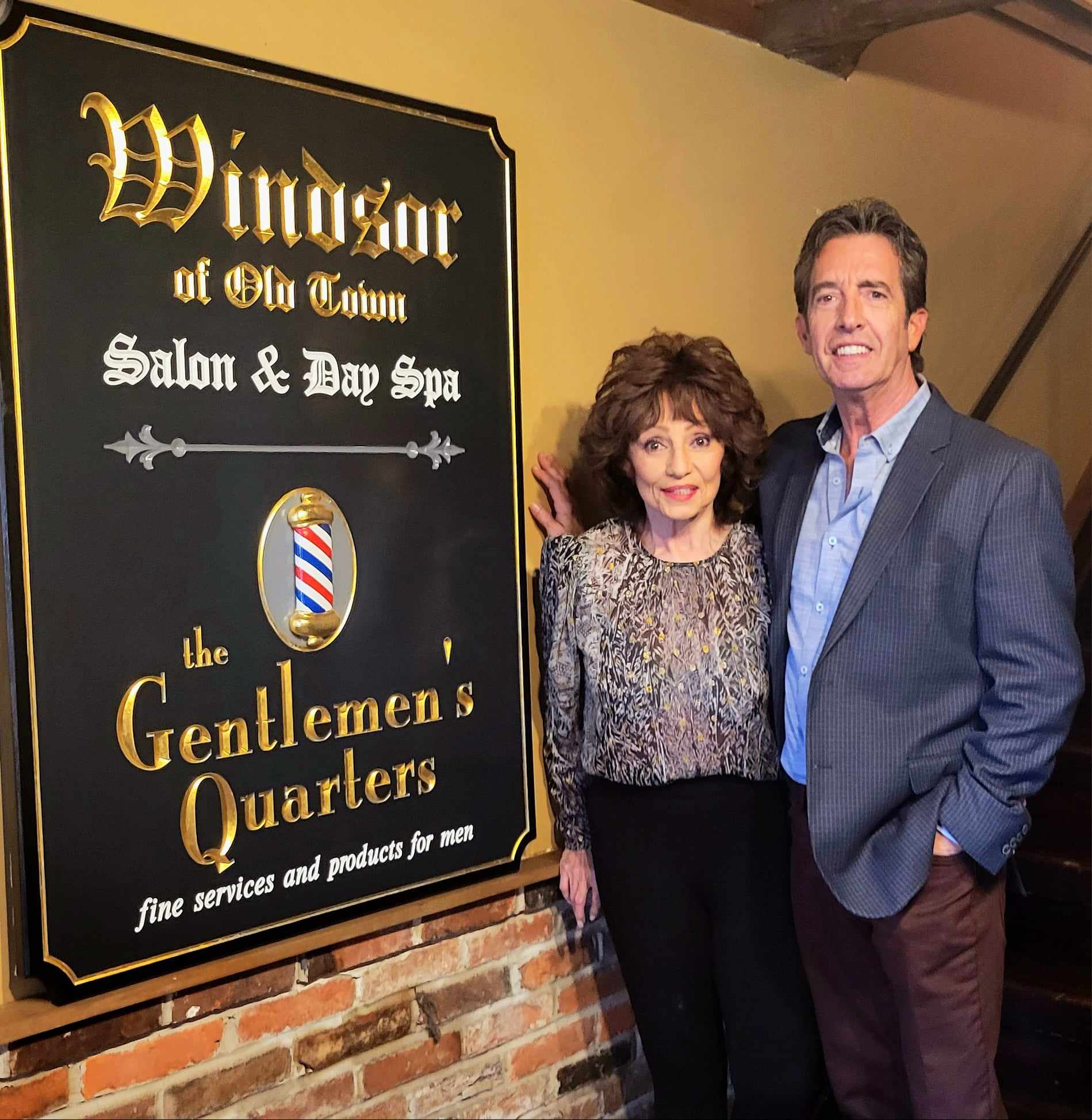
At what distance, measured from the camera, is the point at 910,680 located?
1.79 meters

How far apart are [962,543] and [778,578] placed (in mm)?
348

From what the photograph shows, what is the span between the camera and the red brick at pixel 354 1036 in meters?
1.90

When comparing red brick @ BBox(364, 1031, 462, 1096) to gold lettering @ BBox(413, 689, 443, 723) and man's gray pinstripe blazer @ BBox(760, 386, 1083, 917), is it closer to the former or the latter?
gold lettering @ BBox(413, 689, 443, 723)

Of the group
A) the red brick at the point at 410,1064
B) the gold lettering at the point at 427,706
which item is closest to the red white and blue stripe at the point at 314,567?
the gold lettering at the point at 427,706

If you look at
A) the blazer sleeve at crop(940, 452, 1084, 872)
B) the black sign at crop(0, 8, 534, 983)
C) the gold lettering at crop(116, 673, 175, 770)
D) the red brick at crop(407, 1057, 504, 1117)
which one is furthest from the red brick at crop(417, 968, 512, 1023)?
the blazer sleeve at crop(940, 452, 1084, 872)

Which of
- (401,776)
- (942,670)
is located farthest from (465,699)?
(942,670)

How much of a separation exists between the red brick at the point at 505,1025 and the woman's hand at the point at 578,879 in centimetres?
20

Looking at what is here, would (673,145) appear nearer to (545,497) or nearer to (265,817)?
(545,497)

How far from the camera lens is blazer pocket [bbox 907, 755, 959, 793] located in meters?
1.78

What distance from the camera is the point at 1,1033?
1524mm


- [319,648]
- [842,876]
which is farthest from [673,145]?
[842,876]

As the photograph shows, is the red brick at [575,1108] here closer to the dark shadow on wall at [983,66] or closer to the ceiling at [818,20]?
the ceiling at [818,20]

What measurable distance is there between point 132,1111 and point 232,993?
0.69ft

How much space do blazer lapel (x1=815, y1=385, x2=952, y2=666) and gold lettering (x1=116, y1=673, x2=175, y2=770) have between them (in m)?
1.02
